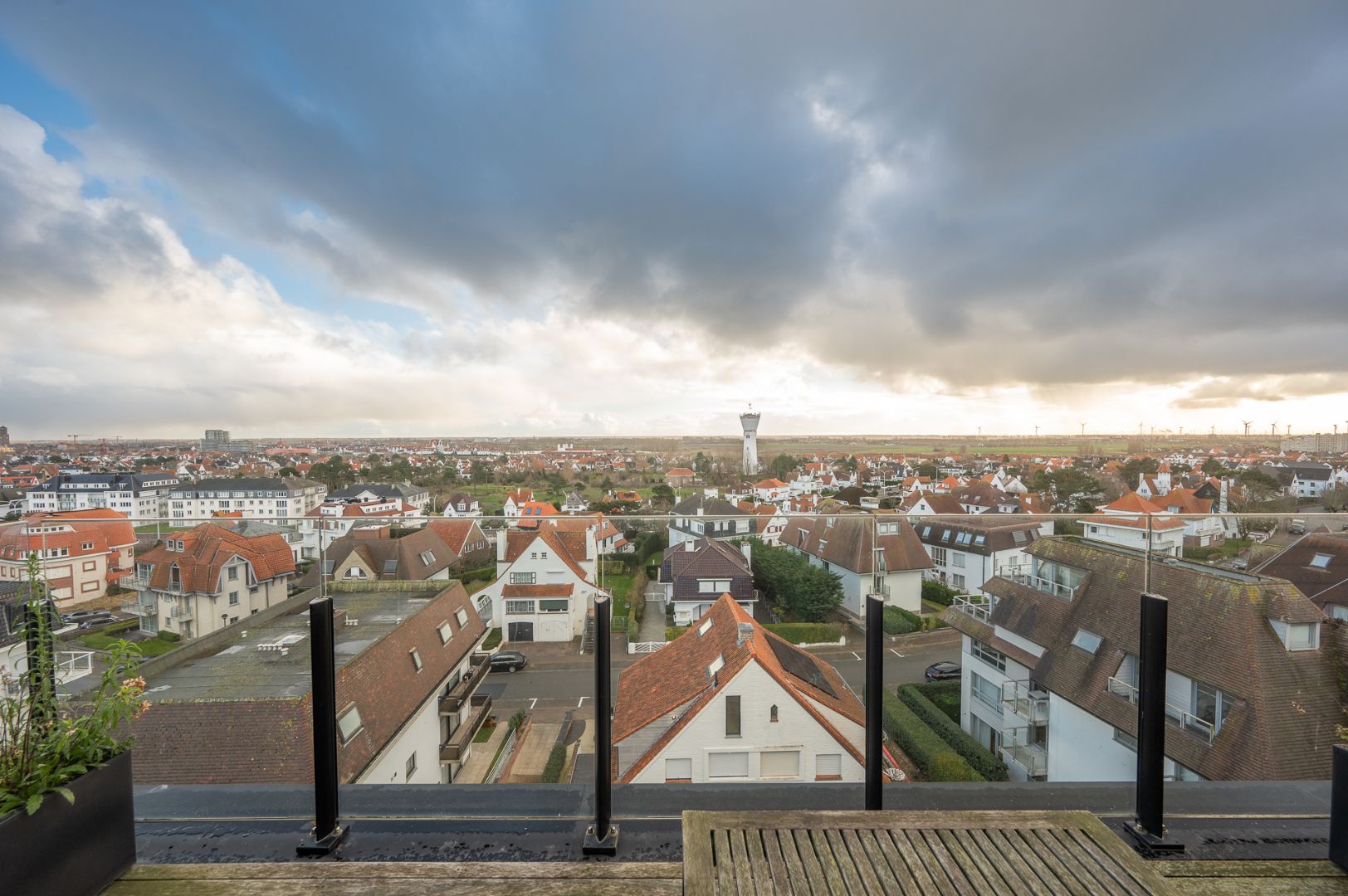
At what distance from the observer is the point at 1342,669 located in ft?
6.19

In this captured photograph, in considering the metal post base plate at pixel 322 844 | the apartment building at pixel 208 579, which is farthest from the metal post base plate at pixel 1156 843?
the apartment building at pixel 208 579

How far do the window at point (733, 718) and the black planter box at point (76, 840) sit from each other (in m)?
1.83

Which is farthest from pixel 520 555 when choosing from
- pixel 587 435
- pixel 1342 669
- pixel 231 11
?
pixel 587 435

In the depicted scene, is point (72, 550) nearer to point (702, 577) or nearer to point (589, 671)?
point (589, 671)

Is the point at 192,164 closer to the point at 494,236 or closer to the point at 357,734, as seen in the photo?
the point at 494,236

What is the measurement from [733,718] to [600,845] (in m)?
0.67

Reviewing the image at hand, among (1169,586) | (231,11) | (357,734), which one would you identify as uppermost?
(231,11)

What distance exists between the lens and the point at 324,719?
1.69 meters

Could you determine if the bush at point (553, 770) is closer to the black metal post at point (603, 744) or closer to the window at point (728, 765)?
the black metal post at point (603, 744)

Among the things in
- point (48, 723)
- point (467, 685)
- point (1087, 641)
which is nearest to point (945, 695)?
point (1087, 641)

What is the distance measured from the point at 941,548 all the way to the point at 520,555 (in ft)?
5.54

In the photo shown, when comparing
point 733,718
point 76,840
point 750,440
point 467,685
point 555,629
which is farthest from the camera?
point 750,440

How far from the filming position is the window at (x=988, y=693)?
7.13 ft

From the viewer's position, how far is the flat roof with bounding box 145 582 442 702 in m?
1.76
